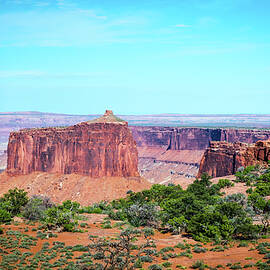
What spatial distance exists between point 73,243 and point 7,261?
22.4 ft

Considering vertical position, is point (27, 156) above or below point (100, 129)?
below

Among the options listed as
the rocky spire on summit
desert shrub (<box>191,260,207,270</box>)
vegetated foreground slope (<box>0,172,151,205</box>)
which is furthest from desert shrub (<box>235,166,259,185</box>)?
desert shrub (<box>191,260,207,270</box>)

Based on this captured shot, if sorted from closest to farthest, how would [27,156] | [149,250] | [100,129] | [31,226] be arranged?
[149,250]
[31,226]
[100,129]
[27,156]

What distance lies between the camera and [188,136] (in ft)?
513

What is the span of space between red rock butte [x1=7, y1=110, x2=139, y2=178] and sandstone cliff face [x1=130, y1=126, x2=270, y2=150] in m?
61.7

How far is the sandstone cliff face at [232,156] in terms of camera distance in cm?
6512

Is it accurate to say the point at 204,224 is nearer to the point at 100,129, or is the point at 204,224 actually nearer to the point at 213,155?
the point at 213,155

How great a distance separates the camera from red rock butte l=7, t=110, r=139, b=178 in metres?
77.1

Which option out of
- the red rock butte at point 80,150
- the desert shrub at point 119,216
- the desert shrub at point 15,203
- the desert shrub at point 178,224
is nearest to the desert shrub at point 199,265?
the desert shrub at point 178,224

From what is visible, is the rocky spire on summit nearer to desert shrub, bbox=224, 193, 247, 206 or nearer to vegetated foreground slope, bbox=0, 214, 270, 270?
desert shrub, bbox=224, 193, 247, 206

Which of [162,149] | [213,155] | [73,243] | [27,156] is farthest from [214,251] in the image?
[162,149]

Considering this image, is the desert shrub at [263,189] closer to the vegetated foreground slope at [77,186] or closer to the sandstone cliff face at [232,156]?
the sandstone cliff face at [232,156]

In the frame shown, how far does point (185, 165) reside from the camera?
14138 cm

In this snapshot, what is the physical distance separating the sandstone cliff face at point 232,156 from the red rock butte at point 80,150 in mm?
13510
